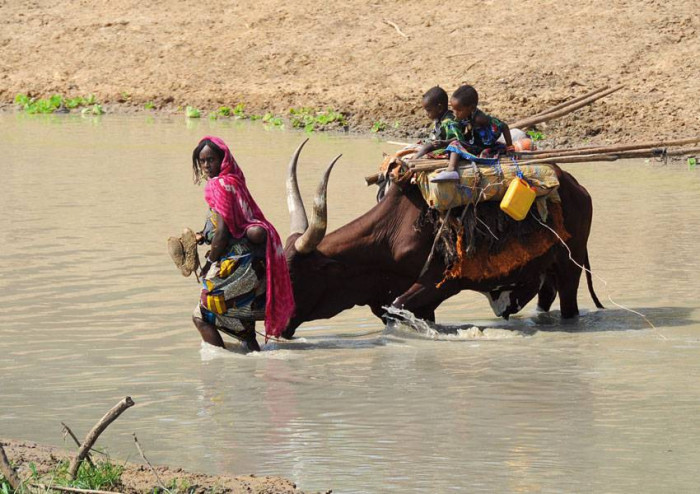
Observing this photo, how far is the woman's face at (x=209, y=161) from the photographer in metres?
7.11

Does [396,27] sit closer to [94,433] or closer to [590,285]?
[590,285]

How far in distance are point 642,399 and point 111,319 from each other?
3.39 meters

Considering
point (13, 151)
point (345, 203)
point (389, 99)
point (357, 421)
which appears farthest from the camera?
point (389, 99)

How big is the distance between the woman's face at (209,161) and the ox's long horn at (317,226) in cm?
58

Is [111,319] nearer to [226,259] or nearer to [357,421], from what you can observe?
[226,259]

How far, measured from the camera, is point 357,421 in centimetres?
596

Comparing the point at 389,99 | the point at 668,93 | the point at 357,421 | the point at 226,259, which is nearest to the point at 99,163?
the point at 389,99

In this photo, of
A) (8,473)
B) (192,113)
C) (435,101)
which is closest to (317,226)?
(435,101)

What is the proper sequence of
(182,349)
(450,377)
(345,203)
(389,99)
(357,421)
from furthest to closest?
(389,99) → (345,203) → (182,349) → (450,377) → (357,421)

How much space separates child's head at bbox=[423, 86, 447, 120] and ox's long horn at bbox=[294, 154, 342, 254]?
720 mm

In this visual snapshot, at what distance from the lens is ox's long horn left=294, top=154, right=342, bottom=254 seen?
7340 millimetres

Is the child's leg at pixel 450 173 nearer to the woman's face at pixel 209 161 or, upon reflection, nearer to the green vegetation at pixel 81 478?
the woman's face at pixel 209 161

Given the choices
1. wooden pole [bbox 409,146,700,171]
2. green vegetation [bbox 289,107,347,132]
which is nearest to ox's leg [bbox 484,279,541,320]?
wooden pole [bbox 409,146,700,171]

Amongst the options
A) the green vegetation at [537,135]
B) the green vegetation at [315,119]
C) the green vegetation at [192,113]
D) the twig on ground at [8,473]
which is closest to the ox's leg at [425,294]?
the twig on ground at [8,473]
